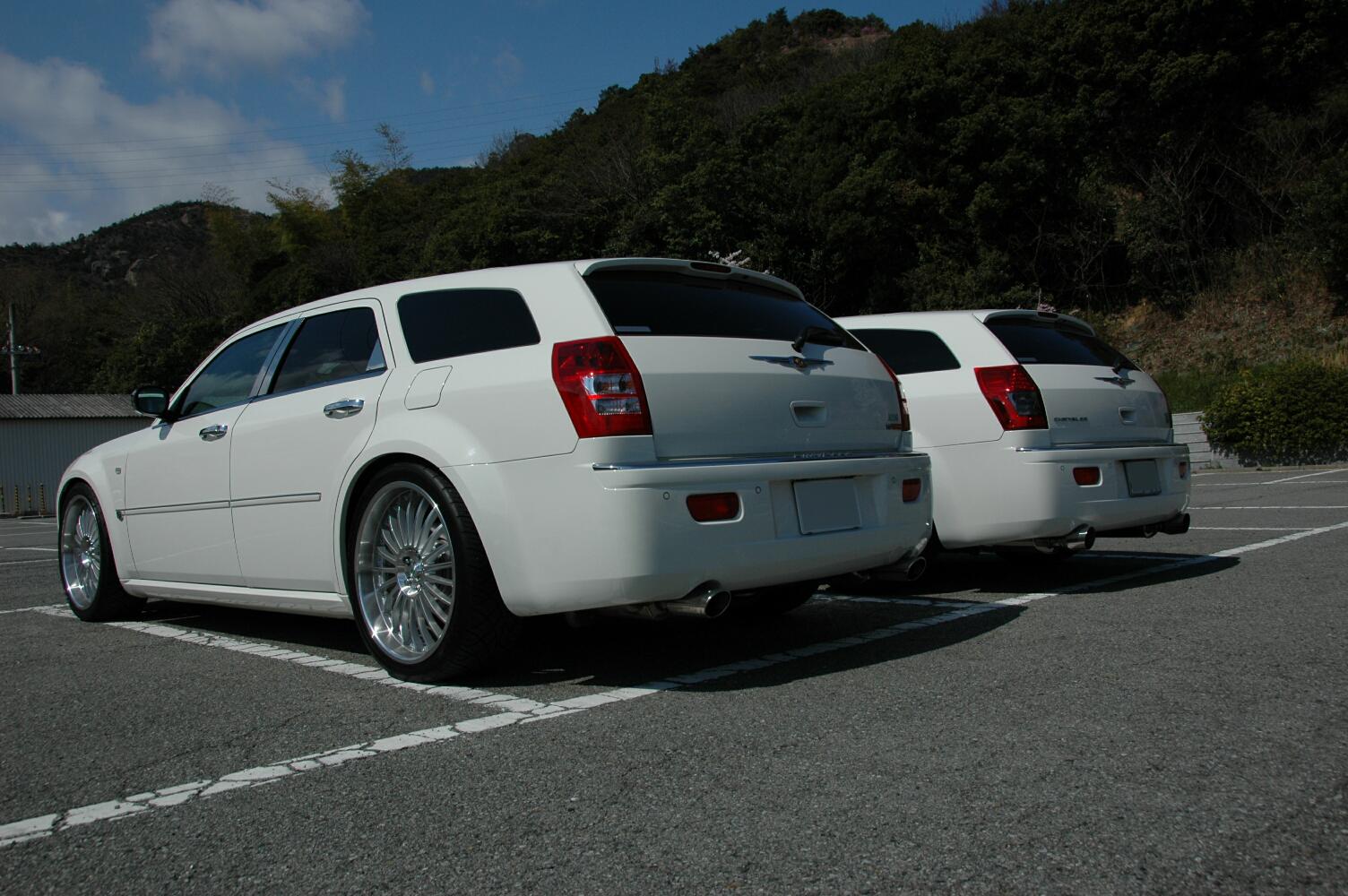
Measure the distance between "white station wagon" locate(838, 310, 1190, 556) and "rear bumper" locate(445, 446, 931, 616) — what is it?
210cm

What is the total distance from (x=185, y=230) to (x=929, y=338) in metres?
95.6

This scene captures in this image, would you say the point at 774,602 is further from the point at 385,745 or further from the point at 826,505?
the point at 385,745

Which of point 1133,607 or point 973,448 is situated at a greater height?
point 973,448

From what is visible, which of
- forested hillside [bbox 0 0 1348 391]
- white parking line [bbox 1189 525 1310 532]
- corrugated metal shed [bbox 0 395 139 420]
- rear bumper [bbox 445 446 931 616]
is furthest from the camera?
corrugated metal shed [bbox 0 395 139 420]

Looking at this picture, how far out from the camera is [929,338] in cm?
618

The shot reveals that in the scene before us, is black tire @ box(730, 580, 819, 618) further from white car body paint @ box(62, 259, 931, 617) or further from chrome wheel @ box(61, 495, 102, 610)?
chrome wheel @ box(61, 495, 102, 610)

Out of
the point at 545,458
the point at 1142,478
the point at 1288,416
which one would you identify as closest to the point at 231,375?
the point at 545,458

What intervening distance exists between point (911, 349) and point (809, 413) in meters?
2.40

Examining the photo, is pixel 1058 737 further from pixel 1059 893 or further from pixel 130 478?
pixel 130 478

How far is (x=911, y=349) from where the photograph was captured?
20.5 feet

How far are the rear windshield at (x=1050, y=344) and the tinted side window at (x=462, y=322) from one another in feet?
10.3

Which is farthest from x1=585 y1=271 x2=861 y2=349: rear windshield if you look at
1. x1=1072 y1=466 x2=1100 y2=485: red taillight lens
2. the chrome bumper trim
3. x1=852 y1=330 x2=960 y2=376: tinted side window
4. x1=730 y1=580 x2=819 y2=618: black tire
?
x1=1072 y1=466 x2=1100 y2=485: red taillight lens

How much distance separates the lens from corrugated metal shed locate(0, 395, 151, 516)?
36.5 meters

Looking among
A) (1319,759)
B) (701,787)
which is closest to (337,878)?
(701,787)
